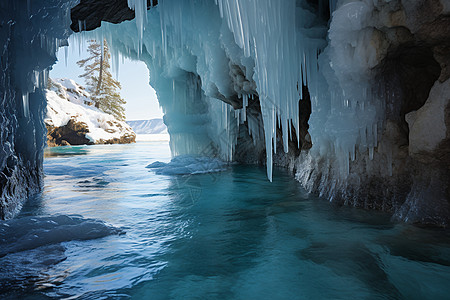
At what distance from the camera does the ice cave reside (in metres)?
3.86

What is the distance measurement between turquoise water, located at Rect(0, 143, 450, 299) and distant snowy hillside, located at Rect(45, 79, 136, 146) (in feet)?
86.6

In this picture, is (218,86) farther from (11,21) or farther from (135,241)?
(135,241)

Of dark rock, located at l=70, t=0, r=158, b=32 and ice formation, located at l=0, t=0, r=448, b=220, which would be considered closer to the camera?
ice formation, located at l=0, t=0, r=448, b=220

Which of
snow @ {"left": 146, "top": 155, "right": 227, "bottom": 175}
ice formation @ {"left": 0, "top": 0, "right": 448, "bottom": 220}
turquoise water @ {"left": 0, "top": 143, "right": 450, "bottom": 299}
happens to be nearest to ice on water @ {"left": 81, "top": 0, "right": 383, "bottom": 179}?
ice formation @ {"left": 0, "top": 0, "right": 448, "bottom": 220}

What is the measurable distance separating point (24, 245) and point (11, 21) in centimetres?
364

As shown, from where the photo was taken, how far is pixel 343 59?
4504mm

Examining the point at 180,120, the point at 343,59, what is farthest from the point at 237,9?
the point at 180,120

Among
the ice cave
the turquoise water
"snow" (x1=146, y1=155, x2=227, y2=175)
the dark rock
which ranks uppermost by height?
the dark rock

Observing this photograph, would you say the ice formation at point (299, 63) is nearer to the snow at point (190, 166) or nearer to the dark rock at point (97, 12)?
the dark rock at point (97, 12)

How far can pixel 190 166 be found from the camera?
12453 mm

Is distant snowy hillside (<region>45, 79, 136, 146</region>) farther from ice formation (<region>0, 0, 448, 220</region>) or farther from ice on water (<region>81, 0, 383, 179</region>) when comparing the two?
ice formation (<region>0, 0, 448, 220</region>)

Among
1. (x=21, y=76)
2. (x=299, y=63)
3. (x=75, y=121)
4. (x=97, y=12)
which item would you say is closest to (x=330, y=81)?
(x=299, y=63)

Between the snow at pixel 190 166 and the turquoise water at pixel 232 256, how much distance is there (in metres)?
6.01

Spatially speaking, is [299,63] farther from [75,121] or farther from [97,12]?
[75,121]
